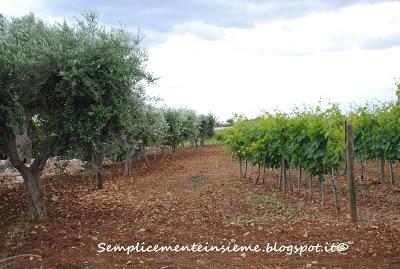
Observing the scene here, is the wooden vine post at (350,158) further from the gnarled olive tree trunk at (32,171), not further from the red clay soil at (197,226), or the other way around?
the gnarled olive tree trunk at (32,171)

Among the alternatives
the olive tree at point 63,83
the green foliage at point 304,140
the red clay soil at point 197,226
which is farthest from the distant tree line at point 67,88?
the green foliage at point 304,140

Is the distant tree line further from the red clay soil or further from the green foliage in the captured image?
the green foliage

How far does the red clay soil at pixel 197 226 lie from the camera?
19.2 ft

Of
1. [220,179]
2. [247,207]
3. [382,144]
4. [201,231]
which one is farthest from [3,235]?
[382,144]

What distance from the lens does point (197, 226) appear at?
8242 mm

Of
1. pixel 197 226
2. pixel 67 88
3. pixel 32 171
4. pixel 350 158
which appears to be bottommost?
pixel 197 226

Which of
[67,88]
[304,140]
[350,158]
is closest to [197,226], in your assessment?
[350,158]

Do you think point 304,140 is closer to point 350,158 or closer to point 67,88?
point 350,158

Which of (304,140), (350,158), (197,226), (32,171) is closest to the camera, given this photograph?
(350,158)

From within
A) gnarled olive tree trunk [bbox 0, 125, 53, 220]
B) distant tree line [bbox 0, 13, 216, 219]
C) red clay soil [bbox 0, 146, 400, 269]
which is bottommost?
red clay soil [bbox 0, 146, 400, 269]

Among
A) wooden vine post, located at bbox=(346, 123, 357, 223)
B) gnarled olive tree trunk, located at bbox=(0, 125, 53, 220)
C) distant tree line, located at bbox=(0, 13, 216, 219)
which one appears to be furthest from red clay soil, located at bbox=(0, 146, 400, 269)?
distant tree line, located at bbox=(0, 13, 216, 219)

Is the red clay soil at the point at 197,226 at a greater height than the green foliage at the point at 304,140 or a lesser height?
lesser

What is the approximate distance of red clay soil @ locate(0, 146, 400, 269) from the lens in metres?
5.86

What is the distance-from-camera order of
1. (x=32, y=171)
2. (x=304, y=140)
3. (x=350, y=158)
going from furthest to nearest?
1. (x=304, y=140)
2. (x=32, y=171)
3. (x=350, y=158)
